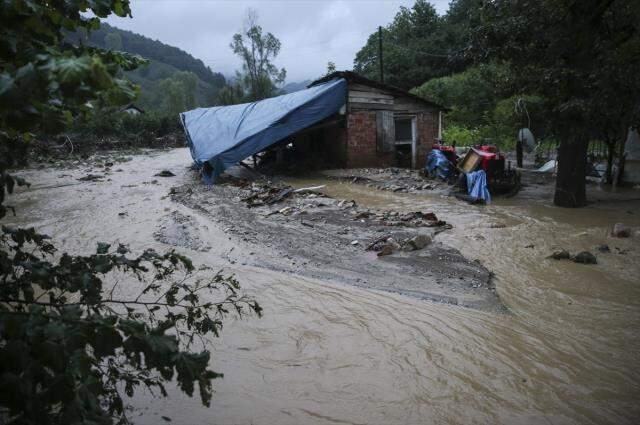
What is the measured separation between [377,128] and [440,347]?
11323mm

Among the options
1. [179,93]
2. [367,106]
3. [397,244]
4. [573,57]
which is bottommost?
[397,244]

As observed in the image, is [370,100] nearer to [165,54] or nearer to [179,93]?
[179,93]

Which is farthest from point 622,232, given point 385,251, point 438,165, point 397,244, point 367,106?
point 367,106

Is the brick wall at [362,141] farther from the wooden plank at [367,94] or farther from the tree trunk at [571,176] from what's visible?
the tree trunk at [571,176]

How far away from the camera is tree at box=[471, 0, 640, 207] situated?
15.9ft

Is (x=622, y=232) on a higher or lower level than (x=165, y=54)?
lower

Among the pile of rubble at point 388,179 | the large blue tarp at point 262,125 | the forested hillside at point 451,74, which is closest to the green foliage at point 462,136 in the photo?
the forested hillside at point 451,74

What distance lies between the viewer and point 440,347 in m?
3.58

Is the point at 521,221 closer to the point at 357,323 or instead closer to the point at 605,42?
the point at 605,42

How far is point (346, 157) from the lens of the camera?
14086 millimetres

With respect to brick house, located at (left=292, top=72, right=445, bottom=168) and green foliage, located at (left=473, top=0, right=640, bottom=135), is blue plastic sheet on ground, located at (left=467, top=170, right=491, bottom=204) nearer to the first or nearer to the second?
green foliage, located at (left=473, top=0, right=640, bottom=135)

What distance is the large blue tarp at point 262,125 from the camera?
12.2 m

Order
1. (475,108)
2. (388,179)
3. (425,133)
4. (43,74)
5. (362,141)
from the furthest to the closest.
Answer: (475,108)
(425,133)
(362,141)
(388,179)
(43,74)

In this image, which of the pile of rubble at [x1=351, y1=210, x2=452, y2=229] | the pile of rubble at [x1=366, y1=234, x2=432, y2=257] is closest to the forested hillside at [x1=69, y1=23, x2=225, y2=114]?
the pile of rubble at [x1=351, y1=210, x2=452, y2=229]
